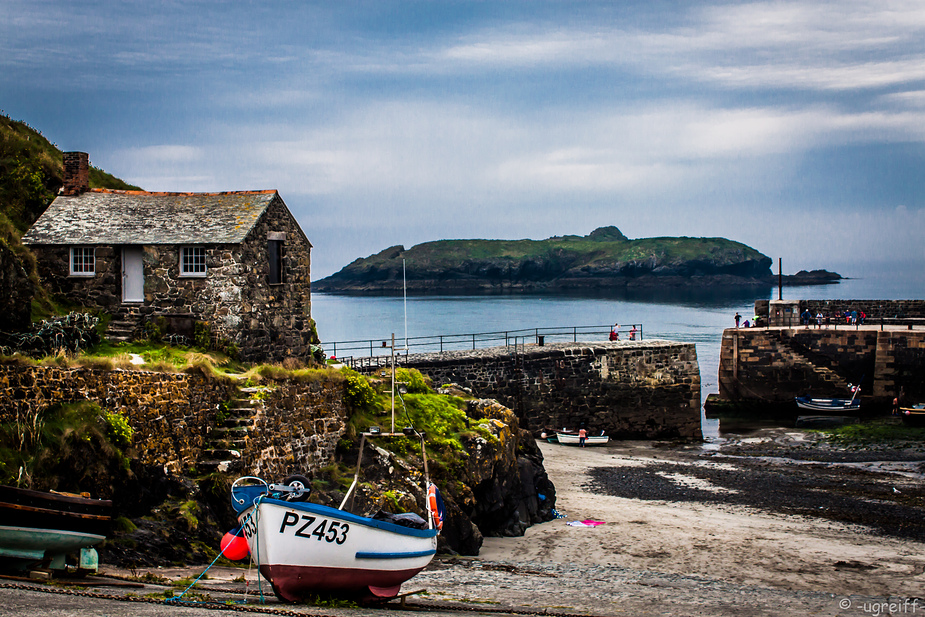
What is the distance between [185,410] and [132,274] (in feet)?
25.6

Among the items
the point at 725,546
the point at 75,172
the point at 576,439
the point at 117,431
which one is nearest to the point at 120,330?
the point at 75,172

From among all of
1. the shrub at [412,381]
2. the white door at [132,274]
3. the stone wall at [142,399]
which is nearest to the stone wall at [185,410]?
the stone wall at [142,399]

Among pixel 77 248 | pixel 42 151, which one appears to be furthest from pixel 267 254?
pixel 42 151

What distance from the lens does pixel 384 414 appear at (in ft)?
69.6

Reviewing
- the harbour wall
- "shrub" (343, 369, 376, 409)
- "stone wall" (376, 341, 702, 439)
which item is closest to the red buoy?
"shrub" (343, 369, 376, 409)

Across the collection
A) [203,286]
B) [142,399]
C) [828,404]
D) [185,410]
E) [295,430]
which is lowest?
[828,404]

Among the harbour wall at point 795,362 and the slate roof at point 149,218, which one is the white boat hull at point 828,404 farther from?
the slate roof at point 149,218

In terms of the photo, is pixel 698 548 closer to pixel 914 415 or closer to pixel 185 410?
pixel 185 410

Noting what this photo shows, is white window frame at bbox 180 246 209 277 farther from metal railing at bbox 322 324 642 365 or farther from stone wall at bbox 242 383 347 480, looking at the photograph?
metal railing at bbox 322 324 642 365

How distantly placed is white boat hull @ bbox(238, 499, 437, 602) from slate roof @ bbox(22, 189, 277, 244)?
37.5ft

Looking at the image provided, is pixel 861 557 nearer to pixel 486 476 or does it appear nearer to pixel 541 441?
pixel 486 476

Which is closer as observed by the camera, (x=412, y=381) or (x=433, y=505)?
(x=433, y=505)

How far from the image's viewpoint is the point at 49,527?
459 inches

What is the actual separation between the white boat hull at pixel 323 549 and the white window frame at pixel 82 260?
42.9ft
